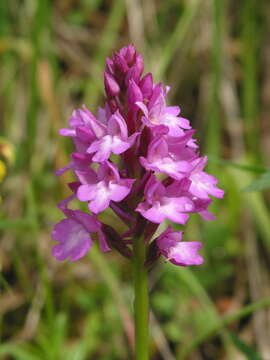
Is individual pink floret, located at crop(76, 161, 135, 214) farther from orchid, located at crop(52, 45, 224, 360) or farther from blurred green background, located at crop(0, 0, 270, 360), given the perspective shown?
blurred green background, located at crop(0, 0, 270, 360)

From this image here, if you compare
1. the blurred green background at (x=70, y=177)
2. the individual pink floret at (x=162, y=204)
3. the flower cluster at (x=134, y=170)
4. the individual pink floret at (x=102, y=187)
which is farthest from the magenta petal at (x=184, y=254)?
the blurred green background at (x=70, y=177)

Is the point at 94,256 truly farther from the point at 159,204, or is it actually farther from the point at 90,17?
the point at 90,17

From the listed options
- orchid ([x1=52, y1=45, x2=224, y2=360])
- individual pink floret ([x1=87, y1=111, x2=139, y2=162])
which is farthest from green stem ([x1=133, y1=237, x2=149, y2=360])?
→ individual pink floret ([x1=87, y1=111, x2=139, y2=162])

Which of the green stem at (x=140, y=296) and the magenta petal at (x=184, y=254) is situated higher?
the magenta petal at (x=184, y=254)

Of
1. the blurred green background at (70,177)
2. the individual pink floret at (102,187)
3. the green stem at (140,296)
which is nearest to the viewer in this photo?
the individual pink floret at (102,187)

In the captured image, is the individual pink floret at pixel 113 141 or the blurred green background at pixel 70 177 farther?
the blurred green background at pixel 70 177

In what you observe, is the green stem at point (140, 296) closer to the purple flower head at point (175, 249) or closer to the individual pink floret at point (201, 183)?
the purple flower head at point (175, 249)

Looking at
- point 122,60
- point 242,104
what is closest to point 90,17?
point 242,104

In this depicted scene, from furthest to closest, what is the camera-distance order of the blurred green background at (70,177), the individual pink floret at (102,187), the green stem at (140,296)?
the blurred green background at (70,177), the green stem at (140,296), the individual pink floret at (102,187)

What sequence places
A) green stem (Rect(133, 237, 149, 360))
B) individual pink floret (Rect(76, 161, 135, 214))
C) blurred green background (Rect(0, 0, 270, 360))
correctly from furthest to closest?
blurred green background (Rect(0, 0, 270, 360)), green stem (Rect(133, 237, 149, 360)), individual pink floret (Rect(76, 161, 135, 214))
